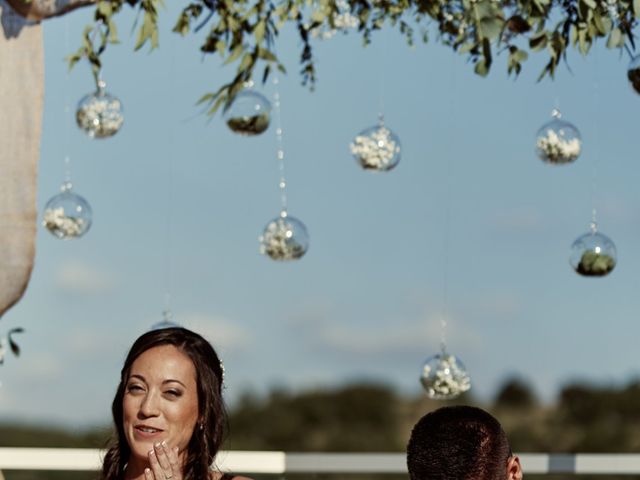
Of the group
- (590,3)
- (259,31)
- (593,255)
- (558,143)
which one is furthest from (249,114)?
(593,255)

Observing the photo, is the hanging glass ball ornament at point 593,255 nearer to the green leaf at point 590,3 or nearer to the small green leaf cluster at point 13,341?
the green leaf at point 590,3

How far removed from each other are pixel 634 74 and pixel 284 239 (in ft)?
4.41

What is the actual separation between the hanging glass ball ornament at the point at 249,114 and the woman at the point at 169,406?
173 cm

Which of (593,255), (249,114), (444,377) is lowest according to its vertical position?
(444,377)

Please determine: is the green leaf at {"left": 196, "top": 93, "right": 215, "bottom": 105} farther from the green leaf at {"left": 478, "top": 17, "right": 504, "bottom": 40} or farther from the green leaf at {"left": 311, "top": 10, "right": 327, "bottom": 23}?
the green leaf at {"left": 478, "top": 17, "right": 504, "bottom": 40}

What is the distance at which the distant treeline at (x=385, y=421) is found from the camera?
17406 mm

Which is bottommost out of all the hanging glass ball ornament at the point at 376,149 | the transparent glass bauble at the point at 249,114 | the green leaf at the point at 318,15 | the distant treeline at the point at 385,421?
the distant treeline at the point at 385,421

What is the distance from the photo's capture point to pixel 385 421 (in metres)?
17.6

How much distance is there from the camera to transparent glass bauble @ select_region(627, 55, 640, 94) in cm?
409

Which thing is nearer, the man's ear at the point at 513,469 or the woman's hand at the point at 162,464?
the man's ear at the point at 513,469

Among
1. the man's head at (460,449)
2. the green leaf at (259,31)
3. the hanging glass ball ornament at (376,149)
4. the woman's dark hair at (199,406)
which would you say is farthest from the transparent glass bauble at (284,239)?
the man's head at (460,449)

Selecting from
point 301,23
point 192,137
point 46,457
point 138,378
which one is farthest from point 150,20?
point 192,137

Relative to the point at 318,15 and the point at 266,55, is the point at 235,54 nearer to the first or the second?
the point at 266,55

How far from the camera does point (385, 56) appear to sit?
4.88 m
